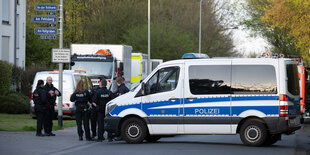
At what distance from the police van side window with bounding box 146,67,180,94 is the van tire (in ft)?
6.75

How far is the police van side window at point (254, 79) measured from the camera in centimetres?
1561

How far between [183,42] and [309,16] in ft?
86.5

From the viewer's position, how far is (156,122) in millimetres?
16391

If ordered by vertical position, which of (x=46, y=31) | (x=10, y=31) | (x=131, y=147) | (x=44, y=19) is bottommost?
(x=131, y=147)

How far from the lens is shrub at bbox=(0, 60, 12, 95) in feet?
107

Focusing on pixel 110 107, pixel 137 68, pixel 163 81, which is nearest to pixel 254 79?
pixel 163 81

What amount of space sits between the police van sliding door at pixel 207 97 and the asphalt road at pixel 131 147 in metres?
0.52

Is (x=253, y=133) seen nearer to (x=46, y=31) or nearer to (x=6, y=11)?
(x=46, y=31)

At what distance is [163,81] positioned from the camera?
650 inches

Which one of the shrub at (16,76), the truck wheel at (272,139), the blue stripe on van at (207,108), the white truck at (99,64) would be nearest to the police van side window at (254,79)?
the blue stripe on van at (207,108)

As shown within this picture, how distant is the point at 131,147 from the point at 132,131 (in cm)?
108

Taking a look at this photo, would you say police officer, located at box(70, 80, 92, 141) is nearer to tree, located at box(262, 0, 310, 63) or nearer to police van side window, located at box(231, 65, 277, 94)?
police van side window, located at box(231, 65, 277, 94)

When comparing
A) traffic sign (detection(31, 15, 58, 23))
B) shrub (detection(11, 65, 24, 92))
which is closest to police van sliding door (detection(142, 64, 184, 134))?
traffic sign (detection(31, 15, 58, 23))

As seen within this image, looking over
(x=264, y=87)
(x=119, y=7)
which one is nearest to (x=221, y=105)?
(x=264, y=87)
